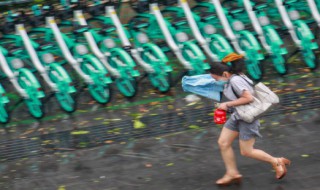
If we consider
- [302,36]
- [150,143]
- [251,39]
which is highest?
[251,39]

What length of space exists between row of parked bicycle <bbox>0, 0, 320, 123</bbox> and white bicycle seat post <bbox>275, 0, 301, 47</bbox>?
2 centimetres

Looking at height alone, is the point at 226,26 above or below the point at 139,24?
below

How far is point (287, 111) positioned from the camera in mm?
9734

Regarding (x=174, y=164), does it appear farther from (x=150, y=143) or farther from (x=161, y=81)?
(x=161, y=81)

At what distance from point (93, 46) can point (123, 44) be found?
490 millimetres

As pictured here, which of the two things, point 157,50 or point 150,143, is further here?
point 157,50

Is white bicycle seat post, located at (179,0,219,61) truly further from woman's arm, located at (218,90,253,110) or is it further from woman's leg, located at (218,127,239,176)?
woman's arm, located at (218,90,253,110)

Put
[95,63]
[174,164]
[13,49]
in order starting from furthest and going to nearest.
A: [13,49], [95,63], [174,164]

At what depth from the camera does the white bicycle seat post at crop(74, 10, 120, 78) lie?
10.6 meters

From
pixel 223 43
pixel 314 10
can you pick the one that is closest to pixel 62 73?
pixel 223 43

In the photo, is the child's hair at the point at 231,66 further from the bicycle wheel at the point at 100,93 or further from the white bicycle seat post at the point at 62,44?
the white bicycle seat post at the point at 62,44

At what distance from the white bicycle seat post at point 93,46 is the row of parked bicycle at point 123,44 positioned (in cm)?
2

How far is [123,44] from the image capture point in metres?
11.0

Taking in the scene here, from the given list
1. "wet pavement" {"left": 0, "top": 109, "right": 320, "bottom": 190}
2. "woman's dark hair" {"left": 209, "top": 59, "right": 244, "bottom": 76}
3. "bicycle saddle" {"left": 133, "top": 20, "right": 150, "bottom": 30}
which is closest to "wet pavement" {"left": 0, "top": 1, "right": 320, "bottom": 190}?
"wet pavement" {"left": 0, "top": 109, "right": 320, "bottom": 190}
